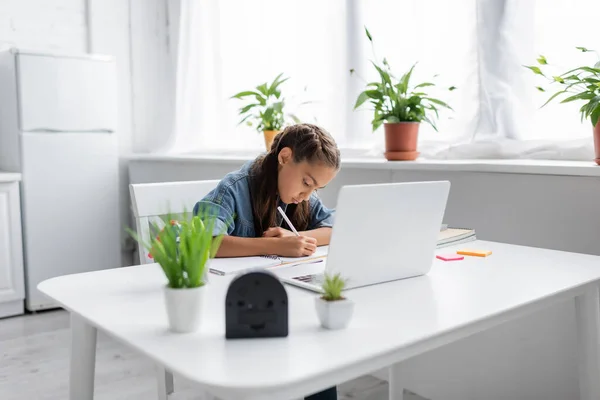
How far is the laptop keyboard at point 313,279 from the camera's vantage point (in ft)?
3.82

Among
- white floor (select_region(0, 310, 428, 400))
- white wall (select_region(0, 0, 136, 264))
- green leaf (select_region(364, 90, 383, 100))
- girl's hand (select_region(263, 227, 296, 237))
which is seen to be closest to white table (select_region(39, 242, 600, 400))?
girl's hand (select_region(263, 227, 296, 237))

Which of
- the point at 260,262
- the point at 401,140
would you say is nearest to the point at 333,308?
the point at 260,262

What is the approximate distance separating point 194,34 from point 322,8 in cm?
103

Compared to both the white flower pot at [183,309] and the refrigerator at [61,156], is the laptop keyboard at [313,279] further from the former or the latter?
the refrigerator at [61,156]

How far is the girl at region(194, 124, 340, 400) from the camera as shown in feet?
5.23

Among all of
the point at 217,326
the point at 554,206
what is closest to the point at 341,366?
the point at 217,326

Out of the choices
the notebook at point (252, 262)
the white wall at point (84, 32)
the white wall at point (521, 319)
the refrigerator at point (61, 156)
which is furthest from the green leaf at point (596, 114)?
the white wall at point (84, 32)

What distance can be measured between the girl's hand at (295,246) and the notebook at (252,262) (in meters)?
0.01

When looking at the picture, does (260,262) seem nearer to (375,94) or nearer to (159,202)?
(159,202)

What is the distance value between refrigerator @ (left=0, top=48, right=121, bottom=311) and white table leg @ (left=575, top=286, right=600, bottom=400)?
283 centimetres

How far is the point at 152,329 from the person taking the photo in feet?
2.96

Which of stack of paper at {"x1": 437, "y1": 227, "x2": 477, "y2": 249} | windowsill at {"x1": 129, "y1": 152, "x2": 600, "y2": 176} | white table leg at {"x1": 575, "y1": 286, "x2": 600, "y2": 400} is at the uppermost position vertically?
windowsill at {"x1": 129, "y1": 152, "x2": 600, "y2": 176}

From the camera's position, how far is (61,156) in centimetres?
340

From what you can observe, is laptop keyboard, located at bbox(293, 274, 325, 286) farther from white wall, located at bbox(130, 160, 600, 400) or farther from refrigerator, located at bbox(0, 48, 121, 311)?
refrigerator, located at bbox(0, 48, 121, 311)
